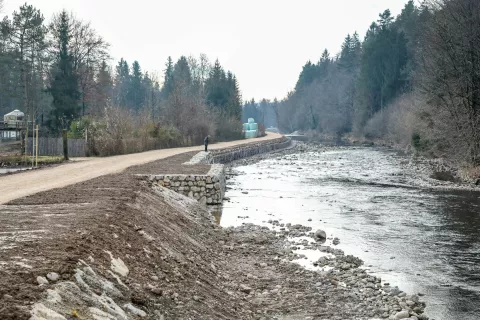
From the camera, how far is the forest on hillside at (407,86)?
Answer: 28750 millimetres

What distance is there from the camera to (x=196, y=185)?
1841 cm

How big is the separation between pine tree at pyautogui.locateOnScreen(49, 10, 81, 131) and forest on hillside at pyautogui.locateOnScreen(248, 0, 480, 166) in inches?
1172

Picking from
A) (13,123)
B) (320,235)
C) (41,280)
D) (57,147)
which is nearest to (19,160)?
(57,147)

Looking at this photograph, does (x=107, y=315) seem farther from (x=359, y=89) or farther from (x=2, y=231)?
(x=359, y=89)

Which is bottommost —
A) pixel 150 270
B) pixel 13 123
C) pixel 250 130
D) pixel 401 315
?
pixel 401 315

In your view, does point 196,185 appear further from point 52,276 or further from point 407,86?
point 407,86

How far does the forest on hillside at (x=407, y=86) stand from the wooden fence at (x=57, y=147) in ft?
74.3

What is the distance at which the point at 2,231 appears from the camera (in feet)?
24.7

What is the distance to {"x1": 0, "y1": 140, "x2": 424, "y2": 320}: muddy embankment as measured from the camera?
544 cm

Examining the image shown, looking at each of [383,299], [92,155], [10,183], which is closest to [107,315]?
[383,299]

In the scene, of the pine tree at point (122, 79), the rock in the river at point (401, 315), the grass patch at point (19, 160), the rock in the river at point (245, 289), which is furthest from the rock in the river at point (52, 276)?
the pine tree at point (122, 79)

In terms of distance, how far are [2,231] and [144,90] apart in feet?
294

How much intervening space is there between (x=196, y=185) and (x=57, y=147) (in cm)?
1672

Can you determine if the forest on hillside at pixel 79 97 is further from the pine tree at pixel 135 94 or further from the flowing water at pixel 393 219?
the pine tree at pixel 135 94
